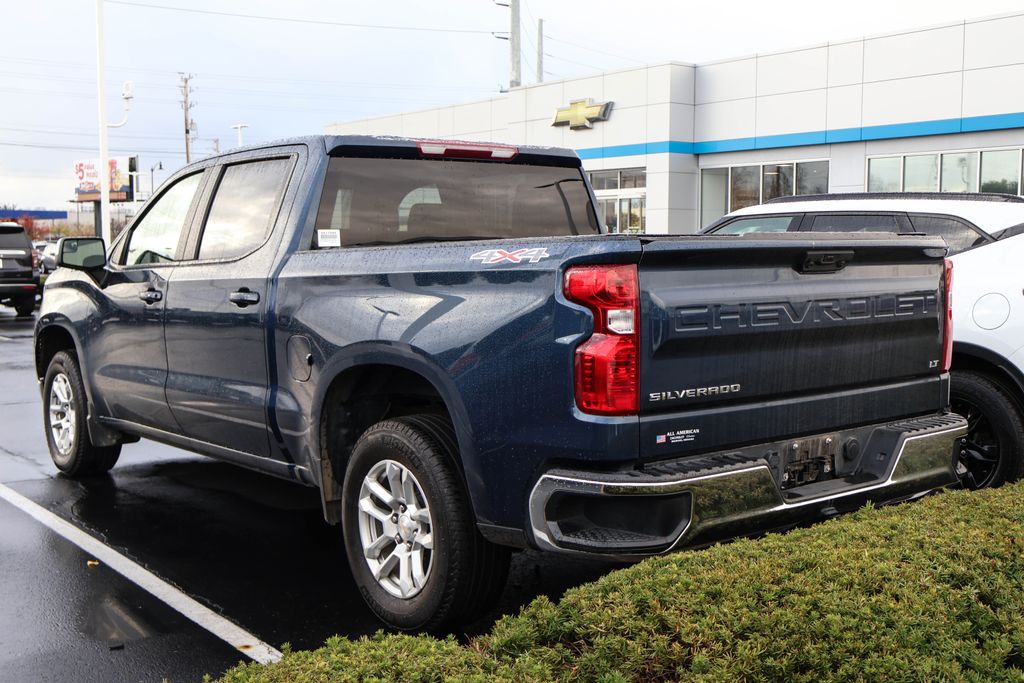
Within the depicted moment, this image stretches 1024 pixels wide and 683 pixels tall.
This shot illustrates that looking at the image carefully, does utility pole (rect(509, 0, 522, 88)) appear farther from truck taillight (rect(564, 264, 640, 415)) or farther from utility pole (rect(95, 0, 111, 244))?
truck taillight (rect(564, 264, 640, 415))

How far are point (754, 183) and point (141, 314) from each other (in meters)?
25.9

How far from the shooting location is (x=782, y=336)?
3943 mm

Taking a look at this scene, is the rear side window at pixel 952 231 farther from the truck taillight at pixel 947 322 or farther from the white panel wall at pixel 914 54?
the white panel wall at pixel 914 54

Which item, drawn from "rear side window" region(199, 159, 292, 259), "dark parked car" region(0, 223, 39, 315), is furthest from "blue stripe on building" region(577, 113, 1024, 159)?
"rear side window" region(199, 159, 292, 259)

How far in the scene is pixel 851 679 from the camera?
2906 mm

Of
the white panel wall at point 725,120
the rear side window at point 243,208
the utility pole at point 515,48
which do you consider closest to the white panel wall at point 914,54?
the white panel wall at point 725,120

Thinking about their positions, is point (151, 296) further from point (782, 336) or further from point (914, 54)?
point (914, 54)

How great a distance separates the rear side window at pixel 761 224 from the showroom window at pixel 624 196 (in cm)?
2404

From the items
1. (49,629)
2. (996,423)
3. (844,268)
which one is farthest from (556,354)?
(996,423)

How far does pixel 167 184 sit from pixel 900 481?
14.2 feet

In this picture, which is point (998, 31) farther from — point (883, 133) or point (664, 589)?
point (664, 589)

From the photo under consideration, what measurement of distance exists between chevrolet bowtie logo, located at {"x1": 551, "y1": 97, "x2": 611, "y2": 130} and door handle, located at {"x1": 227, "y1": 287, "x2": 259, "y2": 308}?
28.4 meters

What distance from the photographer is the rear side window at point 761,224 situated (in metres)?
7.41

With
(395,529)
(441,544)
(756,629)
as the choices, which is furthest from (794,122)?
(756,629)
